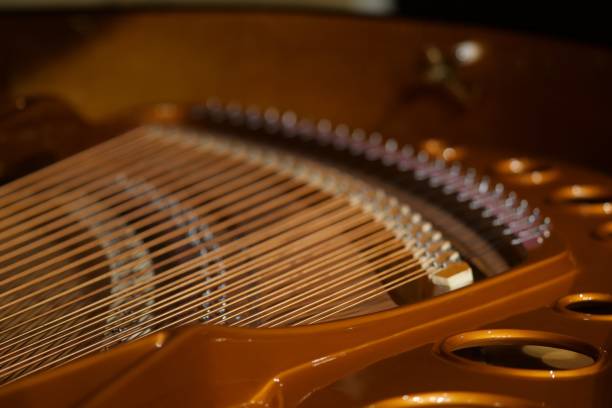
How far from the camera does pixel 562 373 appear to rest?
97 cm

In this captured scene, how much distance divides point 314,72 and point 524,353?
1.44m

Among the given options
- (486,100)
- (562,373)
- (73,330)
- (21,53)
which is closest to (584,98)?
(486,100)

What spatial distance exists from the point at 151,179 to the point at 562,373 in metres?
1.00

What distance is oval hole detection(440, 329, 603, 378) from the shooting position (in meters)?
0.99

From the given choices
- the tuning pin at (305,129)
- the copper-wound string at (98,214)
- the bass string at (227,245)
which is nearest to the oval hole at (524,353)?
the bass string at (227,245)

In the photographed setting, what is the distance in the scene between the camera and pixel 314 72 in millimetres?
2367

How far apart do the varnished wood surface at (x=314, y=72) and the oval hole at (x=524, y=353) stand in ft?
3.29

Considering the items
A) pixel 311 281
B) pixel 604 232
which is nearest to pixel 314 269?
pixel 311 281

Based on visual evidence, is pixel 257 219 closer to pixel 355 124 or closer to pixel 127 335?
pixel 127 335

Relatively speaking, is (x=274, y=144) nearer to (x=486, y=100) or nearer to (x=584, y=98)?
(x=486, y=100)

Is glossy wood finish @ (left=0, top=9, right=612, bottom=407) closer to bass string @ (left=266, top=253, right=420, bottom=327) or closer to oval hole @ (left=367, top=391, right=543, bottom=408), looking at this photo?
oval hole @ (left=367, top=391, right=543, bottom=408)

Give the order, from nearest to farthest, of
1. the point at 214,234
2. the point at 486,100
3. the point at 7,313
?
the point at 7,313 → the point at 214,234 → the point at 486,100

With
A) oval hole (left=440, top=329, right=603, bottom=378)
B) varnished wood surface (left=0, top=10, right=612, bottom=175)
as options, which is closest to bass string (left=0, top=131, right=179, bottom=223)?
varnished wood surface (left=0, top=10, right=612, bottom=175)

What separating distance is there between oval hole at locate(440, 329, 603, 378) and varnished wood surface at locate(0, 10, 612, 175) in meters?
1.00
